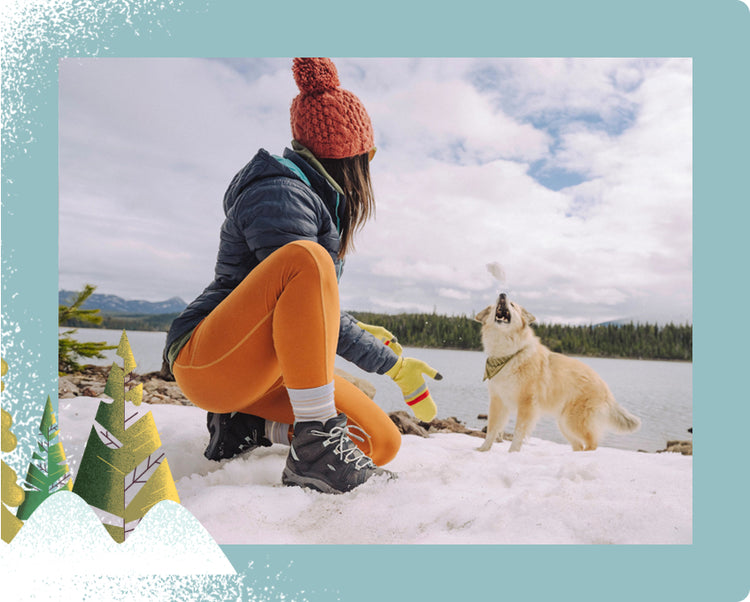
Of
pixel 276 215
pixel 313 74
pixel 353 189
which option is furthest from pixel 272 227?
pixel 313 74

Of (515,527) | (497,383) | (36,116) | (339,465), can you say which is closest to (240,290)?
(339,465)

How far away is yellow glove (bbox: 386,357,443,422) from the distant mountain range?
88 centimetres

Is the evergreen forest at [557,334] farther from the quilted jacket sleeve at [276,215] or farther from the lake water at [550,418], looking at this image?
the quilted jacket sleeve at [276,215]

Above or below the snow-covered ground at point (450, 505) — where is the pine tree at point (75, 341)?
above

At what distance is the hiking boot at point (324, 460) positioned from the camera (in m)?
1.17

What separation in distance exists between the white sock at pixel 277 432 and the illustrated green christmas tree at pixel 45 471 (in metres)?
0.56

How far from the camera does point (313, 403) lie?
46.0 inches

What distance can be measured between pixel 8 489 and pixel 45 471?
83mm

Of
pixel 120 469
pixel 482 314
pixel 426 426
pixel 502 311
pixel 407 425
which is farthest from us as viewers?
pixel 482 314

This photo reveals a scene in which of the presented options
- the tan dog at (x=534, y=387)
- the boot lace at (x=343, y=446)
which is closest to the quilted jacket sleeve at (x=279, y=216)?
the boot lace at (x=343, y=446)

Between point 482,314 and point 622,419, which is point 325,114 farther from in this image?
point 622,419

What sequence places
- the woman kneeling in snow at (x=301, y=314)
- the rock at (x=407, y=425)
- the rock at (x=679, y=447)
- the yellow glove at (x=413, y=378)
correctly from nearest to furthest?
the woman kneeling in snow at (x=301, y=314) < the yellow glove at (x=413, y=378) < the rock at (x=679, y=447) < the rock at (x=407, y=425)

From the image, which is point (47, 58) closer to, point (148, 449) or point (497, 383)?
point (148, 449)

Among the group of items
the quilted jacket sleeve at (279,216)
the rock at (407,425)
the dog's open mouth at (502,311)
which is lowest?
the rock at (407,425)
